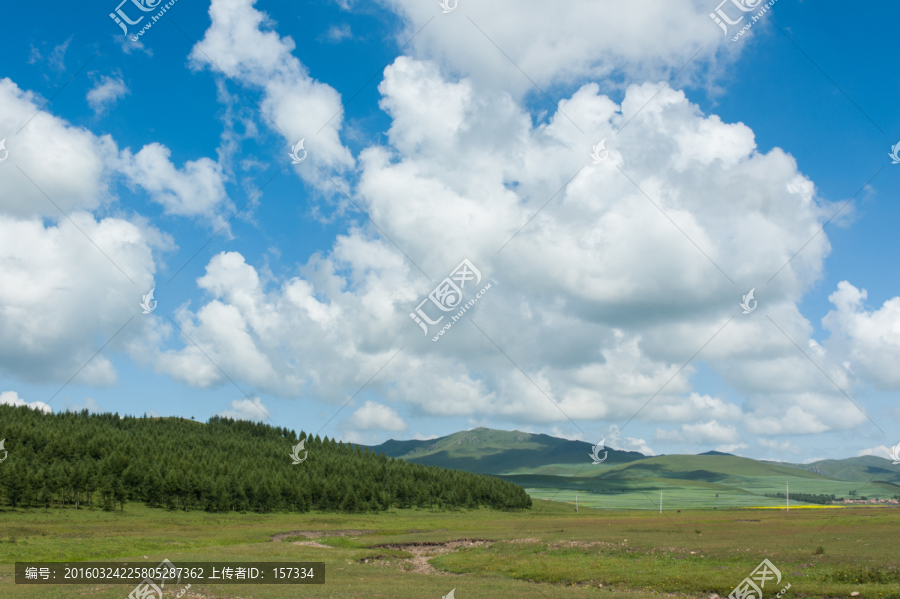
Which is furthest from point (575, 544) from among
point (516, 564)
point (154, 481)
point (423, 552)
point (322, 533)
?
point (154, 481)

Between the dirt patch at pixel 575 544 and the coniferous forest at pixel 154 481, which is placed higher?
the dirt patch at pixel 575 544

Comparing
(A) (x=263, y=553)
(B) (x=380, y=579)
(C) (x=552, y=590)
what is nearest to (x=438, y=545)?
(A) (x=263, y=553)

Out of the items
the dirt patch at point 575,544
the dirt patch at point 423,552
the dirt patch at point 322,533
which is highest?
the dirt patch at point 575,544

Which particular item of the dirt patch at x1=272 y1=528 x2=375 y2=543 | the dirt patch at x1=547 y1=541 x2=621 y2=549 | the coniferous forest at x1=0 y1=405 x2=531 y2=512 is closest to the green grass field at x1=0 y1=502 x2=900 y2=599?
the dirt patch at x1=547 y1=541 x2=621 y2=549

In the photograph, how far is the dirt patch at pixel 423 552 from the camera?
176 feet

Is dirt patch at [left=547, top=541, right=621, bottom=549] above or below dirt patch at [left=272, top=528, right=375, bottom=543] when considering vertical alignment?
above

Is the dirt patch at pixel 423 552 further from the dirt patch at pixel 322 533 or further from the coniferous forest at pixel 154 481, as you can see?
the coniferous forest at pixel 154 481

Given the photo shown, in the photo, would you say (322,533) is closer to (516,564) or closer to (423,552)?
(423,552)

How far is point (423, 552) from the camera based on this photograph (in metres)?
68.1

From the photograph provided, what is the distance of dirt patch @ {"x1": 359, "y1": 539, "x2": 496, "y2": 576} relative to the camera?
176 feet

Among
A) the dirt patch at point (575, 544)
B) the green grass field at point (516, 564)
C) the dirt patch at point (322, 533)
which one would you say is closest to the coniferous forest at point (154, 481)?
the dirt patch at point (322, 533)

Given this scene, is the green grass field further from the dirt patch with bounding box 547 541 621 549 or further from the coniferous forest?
the coniferous forest

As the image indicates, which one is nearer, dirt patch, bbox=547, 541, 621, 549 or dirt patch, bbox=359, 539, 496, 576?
dirt patch, bbox=359, 539, 496, 576

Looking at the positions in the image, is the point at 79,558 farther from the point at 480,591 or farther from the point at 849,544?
the point at 849,544
